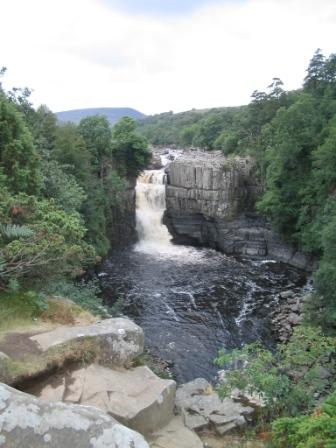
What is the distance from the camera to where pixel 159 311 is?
1008 inches

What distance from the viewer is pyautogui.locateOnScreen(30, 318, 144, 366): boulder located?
961 cm

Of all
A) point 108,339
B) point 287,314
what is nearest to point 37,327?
point 108,339

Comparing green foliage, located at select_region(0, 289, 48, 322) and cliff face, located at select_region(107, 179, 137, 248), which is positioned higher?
green foliage, located at select_region(0, 289, 48, 322)

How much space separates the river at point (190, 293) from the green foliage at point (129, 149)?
3963 millimetres

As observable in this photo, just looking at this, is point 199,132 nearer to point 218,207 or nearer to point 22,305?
point 218,207

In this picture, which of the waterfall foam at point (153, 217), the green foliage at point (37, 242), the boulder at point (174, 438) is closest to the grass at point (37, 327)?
the green foliage at point (37, 242)

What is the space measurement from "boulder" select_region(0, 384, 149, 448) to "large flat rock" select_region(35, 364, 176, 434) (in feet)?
12.0

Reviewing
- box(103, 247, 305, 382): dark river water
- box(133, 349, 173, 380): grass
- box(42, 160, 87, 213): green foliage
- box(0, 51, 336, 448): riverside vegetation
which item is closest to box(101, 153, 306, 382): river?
box(103, 247, 305, 382): dark river water

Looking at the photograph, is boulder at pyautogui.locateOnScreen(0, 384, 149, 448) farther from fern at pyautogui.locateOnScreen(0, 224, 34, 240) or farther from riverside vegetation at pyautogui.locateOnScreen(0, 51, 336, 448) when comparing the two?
fern at pyautogui.locateOnScreen(0, 224, 34, 240)

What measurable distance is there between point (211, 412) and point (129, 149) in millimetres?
33098

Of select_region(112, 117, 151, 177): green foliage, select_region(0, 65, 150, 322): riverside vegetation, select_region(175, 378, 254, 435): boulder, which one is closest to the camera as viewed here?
select_region(175, 378, 254, 435): boulder

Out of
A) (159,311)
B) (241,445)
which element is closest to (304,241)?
(159,311)

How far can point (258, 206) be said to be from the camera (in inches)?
1430

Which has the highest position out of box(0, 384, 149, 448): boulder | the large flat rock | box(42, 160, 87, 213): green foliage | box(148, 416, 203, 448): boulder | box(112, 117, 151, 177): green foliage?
box(112, 117, 151, 177): green foliage
